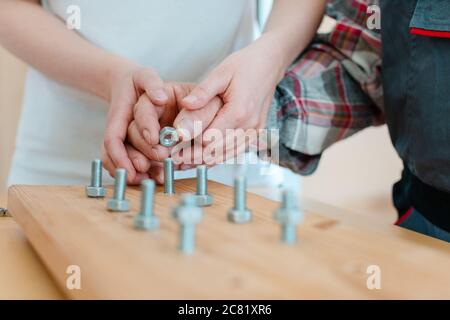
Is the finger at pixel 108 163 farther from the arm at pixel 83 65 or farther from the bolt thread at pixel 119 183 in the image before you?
the bolt thread at pixel 119 183

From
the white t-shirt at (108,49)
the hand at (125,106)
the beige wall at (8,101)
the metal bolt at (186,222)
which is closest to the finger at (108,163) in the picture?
the hand at (125,106)

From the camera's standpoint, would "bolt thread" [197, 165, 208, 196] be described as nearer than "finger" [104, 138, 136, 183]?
Yes

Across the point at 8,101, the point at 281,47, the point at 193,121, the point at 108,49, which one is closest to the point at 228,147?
the point at 193,121

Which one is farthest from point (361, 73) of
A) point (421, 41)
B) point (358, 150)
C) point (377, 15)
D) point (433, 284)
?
point (358, 150)

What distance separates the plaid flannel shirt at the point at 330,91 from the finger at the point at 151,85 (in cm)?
20

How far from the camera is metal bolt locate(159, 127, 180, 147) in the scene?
2.15 feet

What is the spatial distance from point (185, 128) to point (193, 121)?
0.05 ft

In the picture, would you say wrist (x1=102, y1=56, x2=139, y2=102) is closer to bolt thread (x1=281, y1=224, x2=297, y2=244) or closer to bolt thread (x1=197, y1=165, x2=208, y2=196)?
bolt thread (x1=197, y1=165, x2=208, y2=196)

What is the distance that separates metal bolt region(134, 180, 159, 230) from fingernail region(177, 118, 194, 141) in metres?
0.23

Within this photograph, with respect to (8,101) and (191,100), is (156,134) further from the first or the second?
(8,101)

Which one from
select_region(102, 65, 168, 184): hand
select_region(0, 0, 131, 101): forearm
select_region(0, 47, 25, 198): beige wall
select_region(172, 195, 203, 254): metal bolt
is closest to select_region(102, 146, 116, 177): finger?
select_region(102, 65, 168, 184): hand

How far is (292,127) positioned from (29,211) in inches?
17.0

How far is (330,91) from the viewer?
853mm
